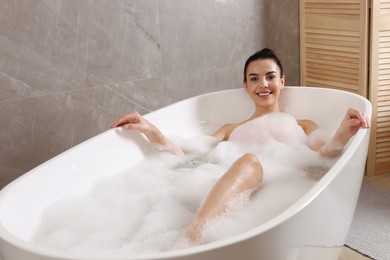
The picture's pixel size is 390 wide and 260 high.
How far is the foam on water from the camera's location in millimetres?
1574

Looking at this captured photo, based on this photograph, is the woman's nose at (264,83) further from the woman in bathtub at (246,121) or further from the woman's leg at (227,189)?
the woman's leg at (227,189)

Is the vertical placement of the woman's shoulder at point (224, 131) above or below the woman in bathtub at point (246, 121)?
below

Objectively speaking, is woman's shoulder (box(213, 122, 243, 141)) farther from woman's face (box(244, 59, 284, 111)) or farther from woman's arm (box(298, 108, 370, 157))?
woman's arm (box(298, 108, 370, 157))

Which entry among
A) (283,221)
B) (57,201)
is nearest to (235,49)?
(57,201)

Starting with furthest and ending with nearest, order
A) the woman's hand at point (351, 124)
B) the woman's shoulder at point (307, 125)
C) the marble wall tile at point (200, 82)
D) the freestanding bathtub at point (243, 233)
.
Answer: the marble wall tile at point (200, 82) → the woman's shoulder at point (307, 125) → the woman's hand at point (351, 124) → the freestanding bathtub at point (243, 233)

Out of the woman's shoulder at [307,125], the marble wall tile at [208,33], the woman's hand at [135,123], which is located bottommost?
the woman's shoulder at [307,125]

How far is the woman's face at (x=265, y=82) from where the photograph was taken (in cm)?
240

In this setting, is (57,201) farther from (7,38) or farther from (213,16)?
(213,16)

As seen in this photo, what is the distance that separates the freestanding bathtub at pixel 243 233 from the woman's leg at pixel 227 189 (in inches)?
10.6

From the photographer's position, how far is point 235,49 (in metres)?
3.18

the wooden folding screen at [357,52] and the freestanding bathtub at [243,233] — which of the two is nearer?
the freestanding bathtub at [243,233]

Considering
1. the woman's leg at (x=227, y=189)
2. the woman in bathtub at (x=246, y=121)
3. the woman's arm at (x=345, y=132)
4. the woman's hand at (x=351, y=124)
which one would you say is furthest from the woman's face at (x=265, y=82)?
the woman's leg at (x=227, y=189)

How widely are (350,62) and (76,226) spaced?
185 centimetres

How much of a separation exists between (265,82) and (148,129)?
559mm
